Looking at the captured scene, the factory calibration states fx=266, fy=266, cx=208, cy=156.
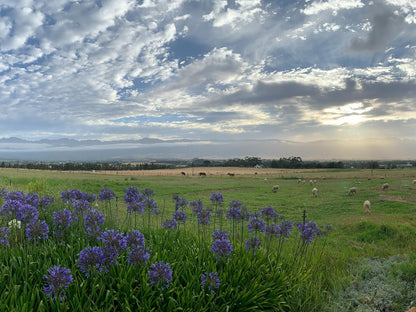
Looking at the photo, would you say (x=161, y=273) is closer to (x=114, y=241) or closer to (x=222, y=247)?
(x=114, y=241)

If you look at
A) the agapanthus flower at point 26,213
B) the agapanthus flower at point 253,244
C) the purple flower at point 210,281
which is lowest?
the purple flower at point 210,281

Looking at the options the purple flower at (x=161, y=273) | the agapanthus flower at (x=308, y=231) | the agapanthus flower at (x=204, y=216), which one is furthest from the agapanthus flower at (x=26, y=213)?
the agapanthus flower at (x=308, y=231)

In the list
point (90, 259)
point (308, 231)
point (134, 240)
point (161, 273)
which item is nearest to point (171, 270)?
point (161, 273)

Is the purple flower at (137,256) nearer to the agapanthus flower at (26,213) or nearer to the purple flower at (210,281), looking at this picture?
the purple flower at (210,281)

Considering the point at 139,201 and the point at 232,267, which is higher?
the point at 139,201

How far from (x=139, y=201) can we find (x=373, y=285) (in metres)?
5.43

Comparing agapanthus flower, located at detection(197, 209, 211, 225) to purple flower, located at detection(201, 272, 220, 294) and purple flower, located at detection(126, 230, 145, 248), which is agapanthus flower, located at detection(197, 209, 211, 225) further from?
purple flower, located at detection(126, 230, 145, 248)

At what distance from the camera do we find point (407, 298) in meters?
5.27

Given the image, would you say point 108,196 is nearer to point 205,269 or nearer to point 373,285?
point 205,269

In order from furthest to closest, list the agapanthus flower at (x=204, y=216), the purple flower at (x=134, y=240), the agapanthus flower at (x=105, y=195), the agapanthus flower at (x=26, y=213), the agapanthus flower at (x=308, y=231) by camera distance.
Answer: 1. the agapanthus flower at (x=105, y=195)
2. the agapanthus flower at (x=204, y=216)
3. the agapanthus flower at (x=308, y=231)
4. the agapanthus flower at (x=26, y=213)
5. the purple flower at (x=134, y=240)

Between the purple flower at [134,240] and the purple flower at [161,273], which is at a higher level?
the purple flower at [134,240]

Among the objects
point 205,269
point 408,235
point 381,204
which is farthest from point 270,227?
point 381,204

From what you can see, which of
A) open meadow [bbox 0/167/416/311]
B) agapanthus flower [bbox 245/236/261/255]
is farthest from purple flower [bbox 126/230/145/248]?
agapanthus flower [bbox 245/236/261/255]

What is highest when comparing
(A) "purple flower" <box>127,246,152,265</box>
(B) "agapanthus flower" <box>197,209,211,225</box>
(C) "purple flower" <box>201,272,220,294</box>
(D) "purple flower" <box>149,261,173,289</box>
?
(B) "agapanthus flower" <box>197,209,211,225</box>
